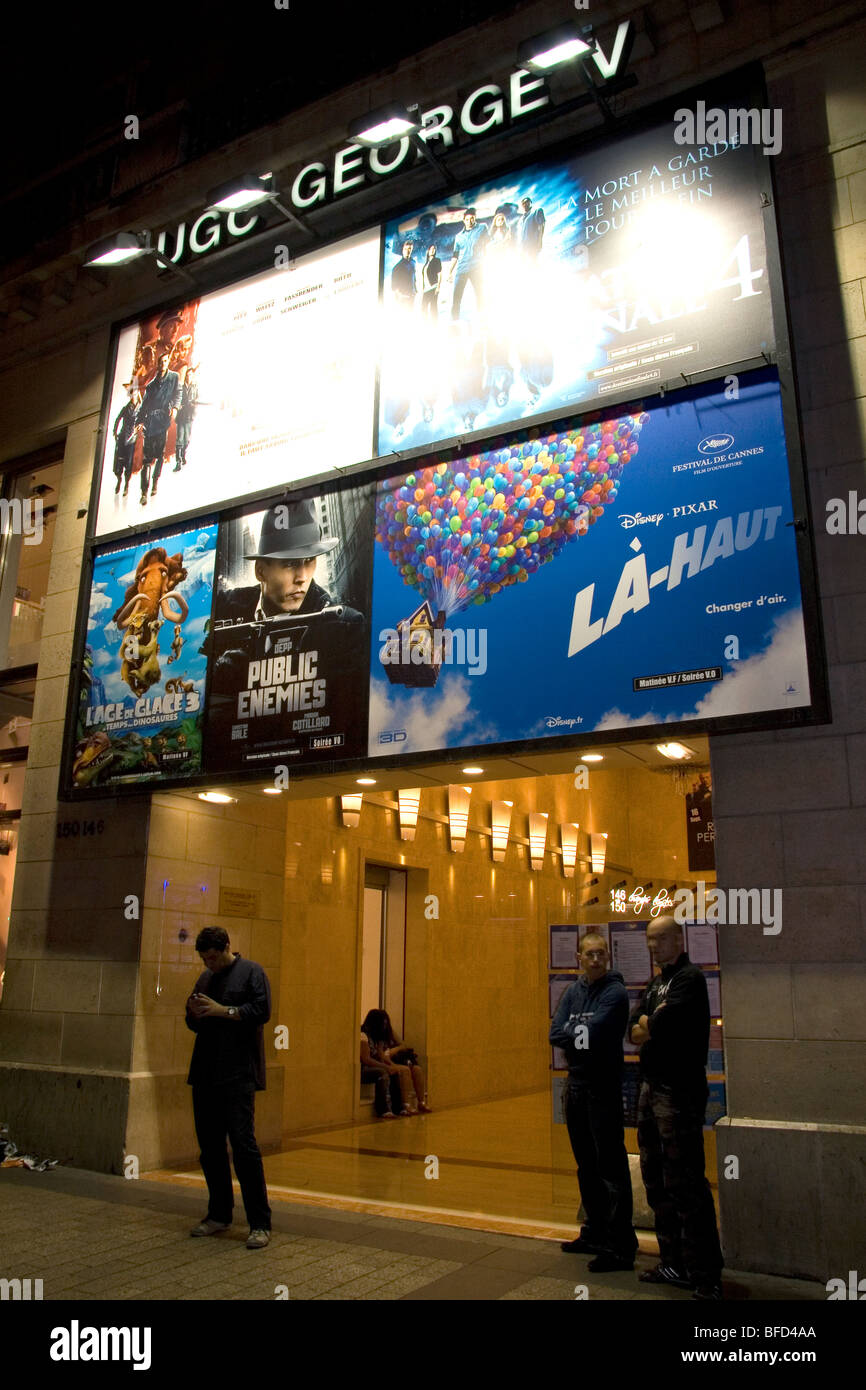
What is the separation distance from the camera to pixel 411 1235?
6.48 m

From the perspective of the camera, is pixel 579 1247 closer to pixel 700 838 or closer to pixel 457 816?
pixel 700 838

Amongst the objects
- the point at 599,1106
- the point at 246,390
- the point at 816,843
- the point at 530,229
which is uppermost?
the point at 530,229

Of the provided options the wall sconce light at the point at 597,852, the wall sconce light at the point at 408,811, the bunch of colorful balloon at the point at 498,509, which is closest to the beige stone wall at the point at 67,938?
the bunch of colorful balloon at the point at 498,509

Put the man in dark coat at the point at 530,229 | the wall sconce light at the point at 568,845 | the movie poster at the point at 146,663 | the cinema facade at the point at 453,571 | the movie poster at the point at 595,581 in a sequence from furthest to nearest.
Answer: the wall sconce light at the point at 568,845 → the movie poster at the point at 146,663 → the man in dark coat at the point at 530,229 → the movie poster at the point at 595,581 → the cinema facade at the point at 453,571

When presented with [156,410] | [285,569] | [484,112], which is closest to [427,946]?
[285,569]

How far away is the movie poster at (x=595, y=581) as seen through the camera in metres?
6.54

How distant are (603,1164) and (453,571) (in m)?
4.35

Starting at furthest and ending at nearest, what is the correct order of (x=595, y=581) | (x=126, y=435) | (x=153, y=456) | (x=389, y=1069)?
(x=389, y=1069) < (x=126, y=435) < (x=153, y=456) < (x=595, y=581)

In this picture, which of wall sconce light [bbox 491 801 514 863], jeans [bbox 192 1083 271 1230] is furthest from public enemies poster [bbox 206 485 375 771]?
wall sconce light [bbox 491 801 514 863]

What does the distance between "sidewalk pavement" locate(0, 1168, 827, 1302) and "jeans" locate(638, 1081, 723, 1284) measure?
22 centimetres

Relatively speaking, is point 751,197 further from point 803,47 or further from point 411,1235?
point 411,1235

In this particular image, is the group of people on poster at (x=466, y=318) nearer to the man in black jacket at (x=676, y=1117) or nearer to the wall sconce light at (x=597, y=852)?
the man in black jacket at (x=676, y=1117)

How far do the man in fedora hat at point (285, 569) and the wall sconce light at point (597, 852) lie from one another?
11045 mm

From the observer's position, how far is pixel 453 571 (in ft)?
25.9
